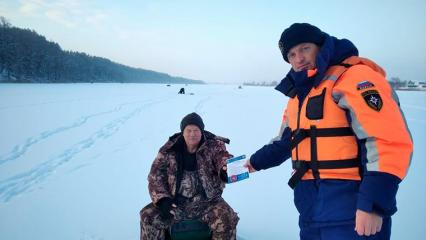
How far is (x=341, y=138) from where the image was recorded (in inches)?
58.0

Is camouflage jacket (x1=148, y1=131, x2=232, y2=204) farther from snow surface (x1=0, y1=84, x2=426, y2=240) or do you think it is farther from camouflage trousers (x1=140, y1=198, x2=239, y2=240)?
snow surface (x1=0, y1=84, x2=426, y2=240)

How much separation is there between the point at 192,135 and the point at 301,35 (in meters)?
1.58

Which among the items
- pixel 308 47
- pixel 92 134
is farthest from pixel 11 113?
pixel 308 47

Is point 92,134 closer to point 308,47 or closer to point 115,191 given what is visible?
point 115,191

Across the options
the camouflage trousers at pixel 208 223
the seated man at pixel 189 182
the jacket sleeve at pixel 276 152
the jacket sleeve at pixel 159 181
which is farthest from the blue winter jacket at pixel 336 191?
the jacket sleeve at pixel 159 181

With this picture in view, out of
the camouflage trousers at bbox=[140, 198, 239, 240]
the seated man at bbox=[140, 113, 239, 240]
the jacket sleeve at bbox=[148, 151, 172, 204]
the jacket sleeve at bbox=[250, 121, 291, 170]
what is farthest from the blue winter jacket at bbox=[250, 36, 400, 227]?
the jacket sleeve at bbox=[148, 151, 172, 204]

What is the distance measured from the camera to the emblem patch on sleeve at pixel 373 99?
4.33 feet

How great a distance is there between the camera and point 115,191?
4.24m

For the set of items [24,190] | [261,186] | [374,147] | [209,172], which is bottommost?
[24,190]

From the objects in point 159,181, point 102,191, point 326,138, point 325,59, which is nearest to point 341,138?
point 326,138

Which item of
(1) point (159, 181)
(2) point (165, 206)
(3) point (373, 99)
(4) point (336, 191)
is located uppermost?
(3) point (373, 99)

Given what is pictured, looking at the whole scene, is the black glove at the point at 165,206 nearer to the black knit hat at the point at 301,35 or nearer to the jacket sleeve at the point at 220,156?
the jacket sleeve at the point at 220,156

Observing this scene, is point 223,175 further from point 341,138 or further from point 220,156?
point 341,138

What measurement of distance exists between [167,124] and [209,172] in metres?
7.78
